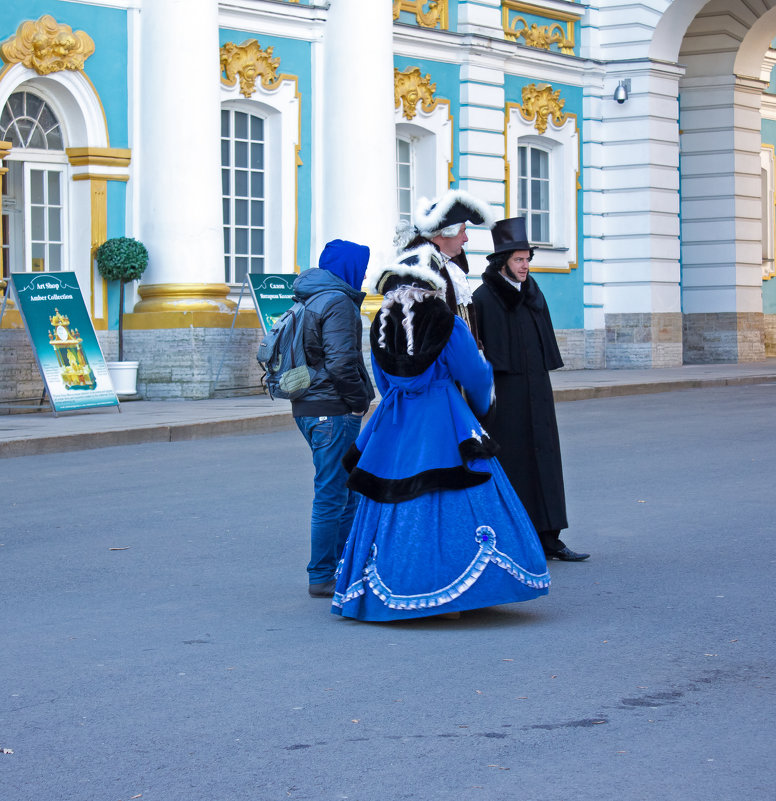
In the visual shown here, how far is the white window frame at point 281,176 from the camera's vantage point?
20984 mm

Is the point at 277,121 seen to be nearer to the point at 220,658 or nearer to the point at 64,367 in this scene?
the point at 64,367

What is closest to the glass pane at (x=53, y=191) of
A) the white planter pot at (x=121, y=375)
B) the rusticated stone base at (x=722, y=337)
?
the white planter pot at (x=121, y=375)

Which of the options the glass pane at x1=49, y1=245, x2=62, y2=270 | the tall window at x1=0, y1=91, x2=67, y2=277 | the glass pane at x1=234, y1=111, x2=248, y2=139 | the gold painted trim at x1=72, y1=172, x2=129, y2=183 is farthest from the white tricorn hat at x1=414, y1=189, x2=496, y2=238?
the glass pane at x1=234, y1=111, x2=248, y2=139

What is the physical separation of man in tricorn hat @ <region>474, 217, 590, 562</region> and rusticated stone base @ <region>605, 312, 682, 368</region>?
1874cm

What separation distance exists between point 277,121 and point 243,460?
30.8 feet

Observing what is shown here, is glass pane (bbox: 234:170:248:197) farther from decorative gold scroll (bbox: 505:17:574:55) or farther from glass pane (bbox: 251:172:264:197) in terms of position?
decorative gold scroll (bbox: 505:17:574:55)

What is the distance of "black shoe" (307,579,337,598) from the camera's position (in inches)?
270

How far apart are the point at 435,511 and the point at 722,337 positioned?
2291cm

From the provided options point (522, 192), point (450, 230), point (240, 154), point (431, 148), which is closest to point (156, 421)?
point (240, 154)

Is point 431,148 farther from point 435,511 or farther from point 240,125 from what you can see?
point 435,511

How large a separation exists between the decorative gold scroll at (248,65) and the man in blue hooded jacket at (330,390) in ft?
45.3

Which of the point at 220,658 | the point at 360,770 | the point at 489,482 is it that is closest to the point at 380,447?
the point at 489,482

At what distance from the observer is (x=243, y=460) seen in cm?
1267

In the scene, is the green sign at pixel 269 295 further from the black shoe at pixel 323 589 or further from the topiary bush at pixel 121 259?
the black shoe at pixel 323 589
